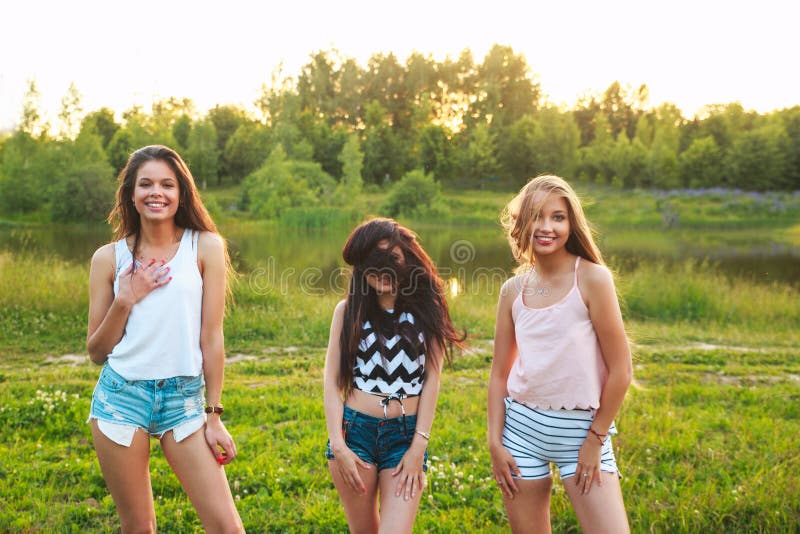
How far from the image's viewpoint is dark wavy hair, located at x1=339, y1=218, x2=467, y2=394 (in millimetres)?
2508

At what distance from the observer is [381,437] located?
2.44 metres

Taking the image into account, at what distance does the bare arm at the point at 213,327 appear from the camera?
7.91 feet

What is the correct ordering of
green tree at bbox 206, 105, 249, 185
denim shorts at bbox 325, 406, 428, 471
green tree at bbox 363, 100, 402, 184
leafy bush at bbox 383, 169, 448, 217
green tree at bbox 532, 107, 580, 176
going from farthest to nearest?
1. green tree at bbox 206, 105, 249, 185
2. green tree at bbox 363, 100, 402, 184
3. green tree at bbox 532, 107, 580, 176
4. leafy bush at bbox 383, 169, 448, 217
5. denim shorts at bbox 325, 406, 428, 471

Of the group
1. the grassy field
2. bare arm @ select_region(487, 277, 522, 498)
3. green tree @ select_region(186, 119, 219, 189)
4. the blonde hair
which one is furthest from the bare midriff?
green tree @ select_region(186, 119, 219, 189)

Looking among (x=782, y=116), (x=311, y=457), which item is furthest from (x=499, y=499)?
(x=782, y=116)

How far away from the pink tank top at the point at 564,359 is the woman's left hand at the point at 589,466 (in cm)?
14

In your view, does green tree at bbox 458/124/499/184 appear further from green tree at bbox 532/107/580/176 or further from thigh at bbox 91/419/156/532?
thigh at bbox 91/419/156/532

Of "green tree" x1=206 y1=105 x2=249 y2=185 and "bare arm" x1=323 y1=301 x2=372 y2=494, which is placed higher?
"green tree" x1=206 y1=105 x2=249 y2=185

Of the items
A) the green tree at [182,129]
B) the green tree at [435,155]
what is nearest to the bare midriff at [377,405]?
the green tree at [435,155]

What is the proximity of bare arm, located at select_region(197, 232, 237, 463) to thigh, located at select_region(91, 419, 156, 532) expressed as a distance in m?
0.26

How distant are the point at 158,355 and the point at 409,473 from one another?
1046mm

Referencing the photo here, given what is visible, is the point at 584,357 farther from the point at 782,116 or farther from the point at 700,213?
the point at 782,116

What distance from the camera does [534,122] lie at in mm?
43844

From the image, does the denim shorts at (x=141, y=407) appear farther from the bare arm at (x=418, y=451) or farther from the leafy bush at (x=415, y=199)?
the leafy bush at (x=415, y=199)
